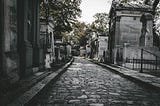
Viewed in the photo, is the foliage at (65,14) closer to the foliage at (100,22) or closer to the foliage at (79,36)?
the foliage at (100,22)

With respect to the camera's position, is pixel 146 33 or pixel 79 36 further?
pixel 79 36

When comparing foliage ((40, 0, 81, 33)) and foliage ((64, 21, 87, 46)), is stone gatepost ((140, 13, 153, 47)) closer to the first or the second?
foliage ((40, 0, 81, 33))

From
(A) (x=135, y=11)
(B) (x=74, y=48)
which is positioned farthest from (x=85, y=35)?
(A) (x=135, y=11)

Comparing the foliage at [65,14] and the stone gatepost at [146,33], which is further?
the foliage at [65,14]

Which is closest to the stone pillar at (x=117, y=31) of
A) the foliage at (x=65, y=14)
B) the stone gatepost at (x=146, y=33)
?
the stone gatepost at (x=146, y=33)

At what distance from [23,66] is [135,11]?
718 inches

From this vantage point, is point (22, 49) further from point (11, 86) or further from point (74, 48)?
point (74, 48)

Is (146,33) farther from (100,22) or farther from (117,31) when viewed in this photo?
(100,22)

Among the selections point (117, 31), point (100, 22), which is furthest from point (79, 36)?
point (117, 31)

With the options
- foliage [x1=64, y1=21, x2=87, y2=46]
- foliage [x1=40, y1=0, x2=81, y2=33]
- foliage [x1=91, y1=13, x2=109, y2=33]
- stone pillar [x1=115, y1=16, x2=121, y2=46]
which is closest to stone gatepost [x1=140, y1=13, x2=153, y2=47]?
stone pillar [x1=115, y1=16, x2=121, y2=46]

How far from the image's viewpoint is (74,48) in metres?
98.8

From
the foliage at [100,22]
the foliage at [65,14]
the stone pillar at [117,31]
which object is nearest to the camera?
the stone pillar at [117,31]

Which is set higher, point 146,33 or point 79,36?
point 79,36

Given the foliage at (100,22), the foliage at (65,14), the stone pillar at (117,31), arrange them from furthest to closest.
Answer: the foliage at (100,22) → the foliage at (65,14) → the stone pillar at (117,31)
